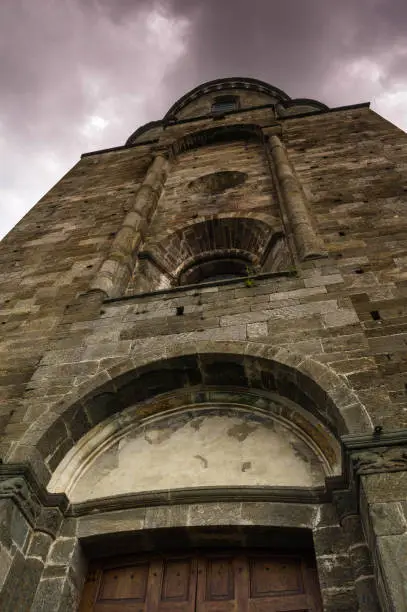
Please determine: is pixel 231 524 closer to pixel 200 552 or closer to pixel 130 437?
pixel 200 552

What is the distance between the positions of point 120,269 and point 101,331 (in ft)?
5.90

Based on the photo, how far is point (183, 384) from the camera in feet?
18.2

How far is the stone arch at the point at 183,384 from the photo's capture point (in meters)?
4.52

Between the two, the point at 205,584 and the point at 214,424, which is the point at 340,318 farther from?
the point at 205,584

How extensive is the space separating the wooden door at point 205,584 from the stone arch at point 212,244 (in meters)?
5.26

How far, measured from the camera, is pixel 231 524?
13.5 ft

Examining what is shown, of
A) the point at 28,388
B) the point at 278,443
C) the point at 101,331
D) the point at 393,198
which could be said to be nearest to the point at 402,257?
the point at 393,198

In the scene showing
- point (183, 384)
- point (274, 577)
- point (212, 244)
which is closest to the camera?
point (274, 577)

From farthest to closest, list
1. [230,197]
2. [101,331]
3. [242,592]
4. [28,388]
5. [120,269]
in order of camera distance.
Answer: [230,197] → [120,269] → [101,331] → [28,388] → [242,592]

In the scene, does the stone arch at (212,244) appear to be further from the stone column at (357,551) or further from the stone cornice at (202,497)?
the stone column at (357,551)

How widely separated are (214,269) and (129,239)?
1.80m

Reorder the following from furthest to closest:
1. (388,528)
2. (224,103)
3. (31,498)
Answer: (224,103) → (31,498) → (388,528)

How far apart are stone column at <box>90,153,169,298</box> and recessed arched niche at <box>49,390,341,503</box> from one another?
2.06 m

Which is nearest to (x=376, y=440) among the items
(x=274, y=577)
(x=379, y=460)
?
(x=379, y=460)
